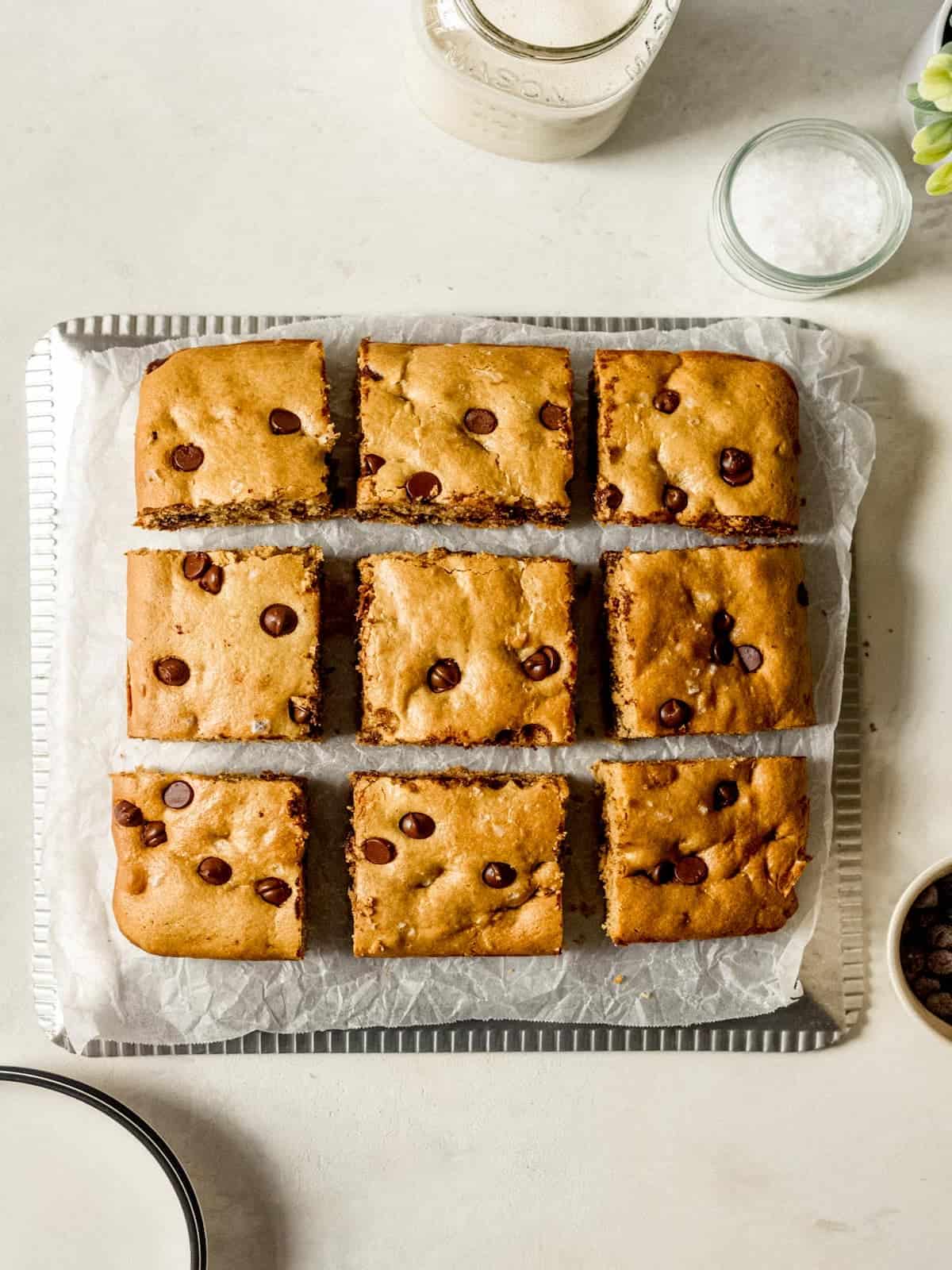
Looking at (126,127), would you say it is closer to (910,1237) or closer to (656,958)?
(656,958)

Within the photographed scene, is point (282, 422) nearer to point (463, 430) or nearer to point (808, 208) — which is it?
point (463, 430)

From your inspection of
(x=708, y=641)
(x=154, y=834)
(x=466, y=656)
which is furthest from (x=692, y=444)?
(x=154, y=834)

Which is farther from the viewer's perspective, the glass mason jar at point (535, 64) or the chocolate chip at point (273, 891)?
the chocolate chip at point (273, 891)

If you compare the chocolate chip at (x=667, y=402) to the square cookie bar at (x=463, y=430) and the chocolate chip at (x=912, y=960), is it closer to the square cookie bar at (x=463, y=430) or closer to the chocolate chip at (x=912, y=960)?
the square cookie bar at (x=463, y=430)

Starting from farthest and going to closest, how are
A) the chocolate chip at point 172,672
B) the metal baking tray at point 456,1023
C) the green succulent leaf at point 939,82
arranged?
the metal baking tray at point 456,1023, the chocolate chip at point 172,672, the green succulent leaf at point 939,82

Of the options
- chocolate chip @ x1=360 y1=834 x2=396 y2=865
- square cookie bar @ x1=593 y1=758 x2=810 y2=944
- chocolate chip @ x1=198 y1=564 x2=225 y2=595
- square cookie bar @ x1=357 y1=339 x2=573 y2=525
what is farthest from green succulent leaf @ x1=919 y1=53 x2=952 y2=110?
chocolate chip @ x1=360 y1=834 x2=396 y2=865

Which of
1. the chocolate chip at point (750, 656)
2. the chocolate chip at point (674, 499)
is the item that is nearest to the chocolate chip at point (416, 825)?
the chocolate chip at point (750, 656)

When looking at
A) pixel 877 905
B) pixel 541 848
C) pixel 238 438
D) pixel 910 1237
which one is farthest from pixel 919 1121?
pixel 238 438

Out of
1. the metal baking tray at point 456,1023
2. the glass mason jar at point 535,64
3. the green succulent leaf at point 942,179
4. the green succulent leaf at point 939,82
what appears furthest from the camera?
the metal baking tray at point 456,1023
